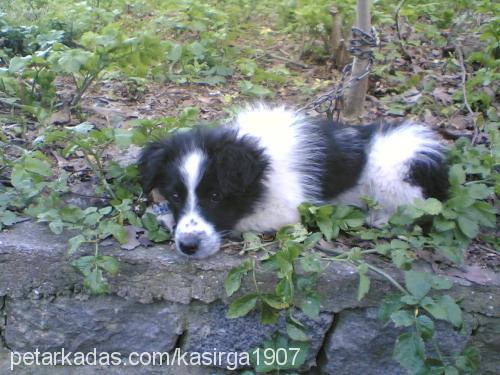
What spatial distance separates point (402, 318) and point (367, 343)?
0.53 meters

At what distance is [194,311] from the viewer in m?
3.44

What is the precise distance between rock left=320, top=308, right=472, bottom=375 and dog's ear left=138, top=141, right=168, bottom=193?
1282 millimetres

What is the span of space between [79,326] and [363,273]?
1.56 metres

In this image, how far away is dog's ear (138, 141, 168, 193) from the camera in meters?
3.54

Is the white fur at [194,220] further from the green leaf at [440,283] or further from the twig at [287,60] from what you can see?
the twig at [287,60]

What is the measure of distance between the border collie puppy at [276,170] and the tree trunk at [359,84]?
94 cm

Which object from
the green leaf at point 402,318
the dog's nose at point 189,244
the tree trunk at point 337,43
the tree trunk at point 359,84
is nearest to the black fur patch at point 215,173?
the dog's nose at point 189,244

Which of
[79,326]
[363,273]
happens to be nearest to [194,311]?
[79,326]

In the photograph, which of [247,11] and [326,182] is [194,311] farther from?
[247,11]

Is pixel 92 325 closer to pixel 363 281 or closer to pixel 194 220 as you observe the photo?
pixel 194 220

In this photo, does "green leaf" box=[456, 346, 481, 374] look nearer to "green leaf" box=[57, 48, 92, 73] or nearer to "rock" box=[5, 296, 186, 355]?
"rock" box=[5, 296, 186, 355]

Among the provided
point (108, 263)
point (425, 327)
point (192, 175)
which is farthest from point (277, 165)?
point (425, 327)

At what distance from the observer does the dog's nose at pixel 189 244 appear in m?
3.25

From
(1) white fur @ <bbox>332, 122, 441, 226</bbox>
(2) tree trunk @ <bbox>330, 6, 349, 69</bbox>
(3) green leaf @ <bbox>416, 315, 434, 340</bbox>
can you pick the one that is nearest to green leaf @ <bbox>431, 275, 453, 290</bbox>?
(3) green leaf @ <bbox>416, 315, 434, 340</bbox>
